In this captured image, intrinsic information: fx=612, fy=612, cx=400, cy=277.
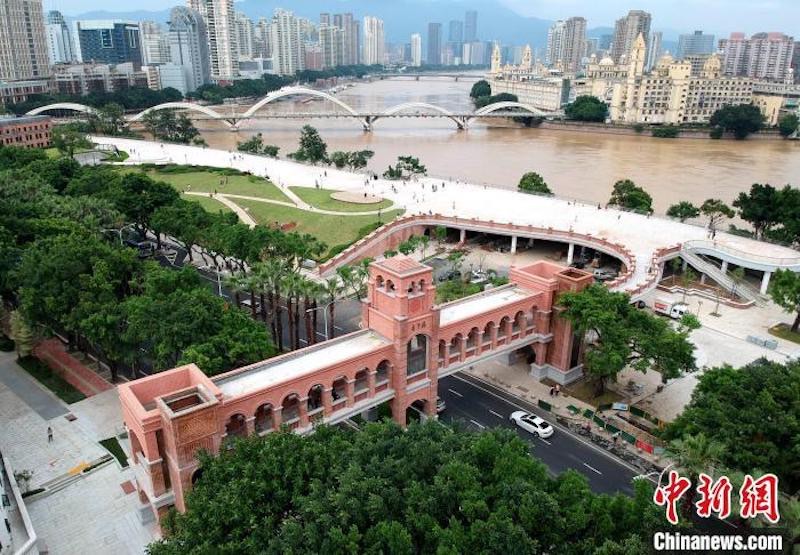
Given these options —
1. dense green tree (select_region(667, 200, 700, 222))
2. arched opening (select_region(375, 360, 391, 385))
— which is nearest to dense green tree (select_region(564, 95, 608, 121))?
dense green tree (select_region(667, 200, 700, 222))

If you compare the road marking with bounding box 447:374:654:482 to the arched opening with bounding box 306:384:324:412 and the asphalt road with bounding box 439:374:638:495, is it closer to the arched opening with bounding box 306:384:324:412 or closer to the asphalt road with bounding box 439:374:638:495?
the asphalt road with bounding box 439:374:638:495

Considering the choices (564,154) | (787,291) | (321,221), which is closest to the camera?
(787,291)

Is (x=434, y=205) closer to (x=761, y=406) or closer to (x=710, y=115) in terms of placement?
(x=761, y=406)

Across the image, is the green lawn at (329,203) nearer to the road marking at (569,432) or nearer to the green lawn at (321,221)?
the green lawn at (321,221)

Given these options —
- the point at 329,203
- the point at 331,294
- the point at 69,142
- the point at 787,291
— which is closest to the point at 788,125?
the point at 787,291

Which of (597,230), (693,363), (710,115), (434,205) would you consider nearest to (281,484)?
(693,363)

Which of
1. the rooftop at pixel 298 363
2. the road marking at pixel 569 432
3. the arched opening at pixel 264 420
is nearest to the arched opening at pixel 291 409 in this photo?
the arched opening at pixel 264 420

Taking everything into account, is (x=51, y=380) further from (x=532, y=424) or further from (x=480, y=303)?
(x=532, y=424)
